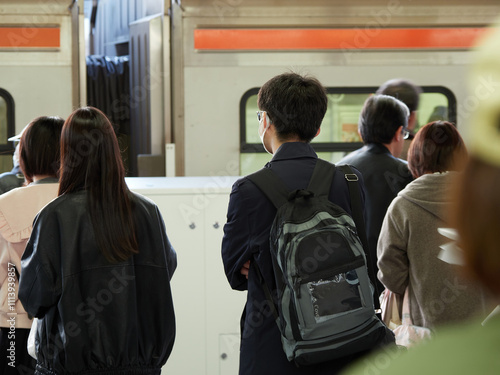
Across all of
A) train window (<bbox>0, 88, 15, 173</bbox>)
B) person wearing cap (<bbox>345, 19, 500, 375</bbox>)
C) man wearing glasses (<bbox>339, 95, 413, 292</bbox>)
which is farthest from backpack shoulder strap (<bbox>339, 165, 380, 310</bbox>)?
train window (<bbox>0, 88, 15, 173</bbox>)

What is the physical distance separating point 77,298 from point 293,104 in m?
0.88

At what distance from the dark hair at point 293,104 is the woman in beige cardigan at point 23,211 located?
86 centimetres

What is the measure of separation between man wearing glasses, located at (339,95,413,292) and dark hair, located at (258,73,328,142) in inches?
41.7

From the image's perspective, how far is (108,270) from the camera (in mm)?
2184

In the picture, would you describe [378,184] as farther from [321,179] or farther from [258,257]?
[258,257]

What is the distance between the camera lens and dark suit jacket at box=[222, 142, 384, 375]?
1.97m

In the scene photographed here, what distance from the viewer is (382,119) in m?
3.28

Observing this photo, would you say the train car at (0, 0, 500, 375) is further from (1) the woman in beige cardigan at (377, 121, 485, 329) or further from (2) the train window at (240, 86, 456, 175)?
(1) the woman in beige cardigan at (377, 121, 485, 329)

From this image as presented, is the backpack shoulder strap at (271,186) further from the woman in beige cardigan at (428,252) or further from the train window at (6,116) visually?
the train window at (6,116)

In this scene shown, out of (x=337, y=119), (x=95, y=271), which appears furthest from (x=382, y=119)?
(x=337, y=119)

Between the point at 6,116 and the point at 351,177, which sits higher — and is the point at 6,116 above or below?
above

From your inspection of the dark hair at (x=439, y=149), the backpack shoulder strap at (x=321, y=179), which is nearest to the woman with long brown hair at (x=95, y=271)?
the backpack shoulder strap at (x=321, y=179)

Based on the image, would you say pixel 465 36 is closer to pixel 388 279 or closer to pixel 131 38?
pixel 131 38

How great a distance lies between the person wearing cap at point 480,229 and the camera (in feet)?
1.60
